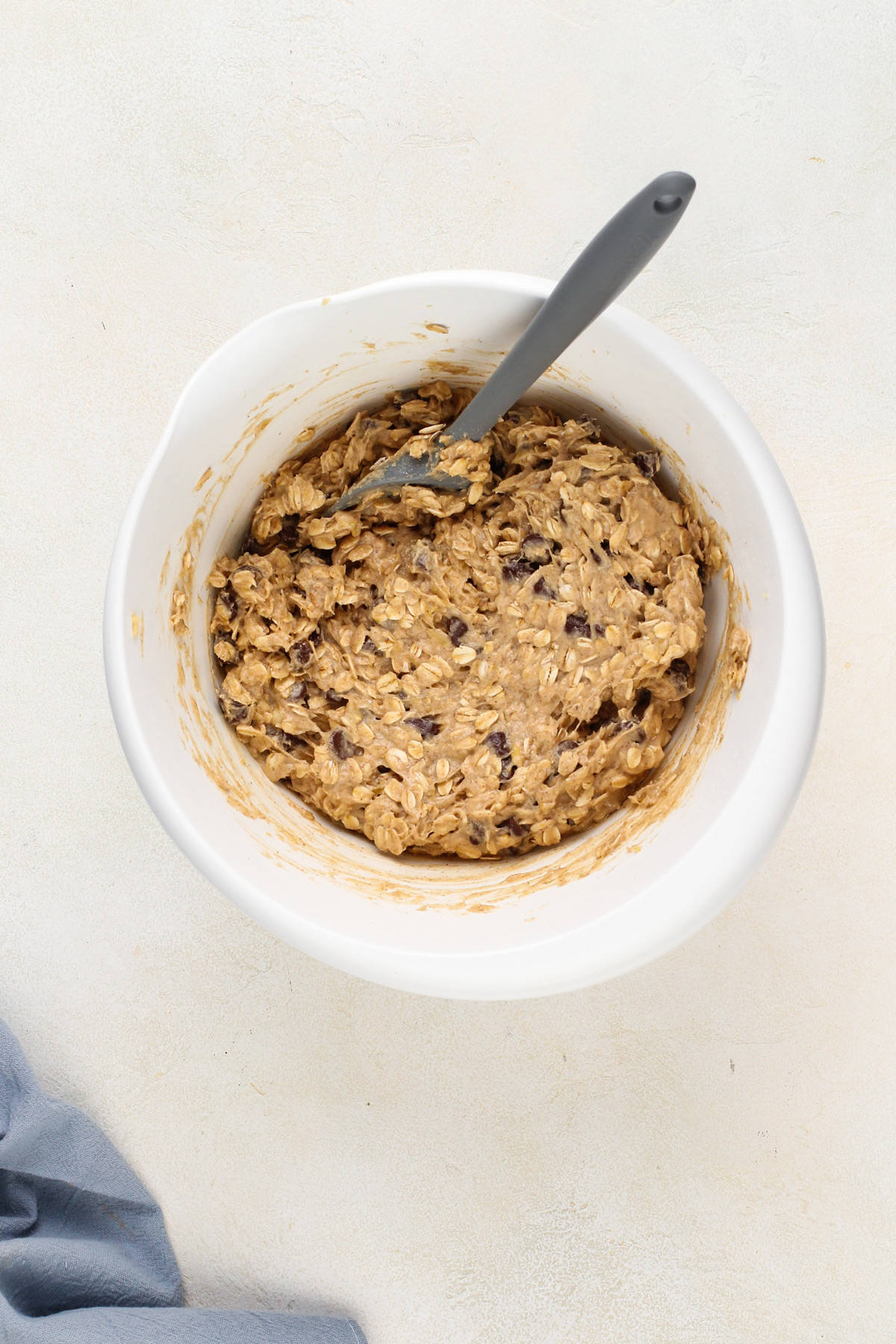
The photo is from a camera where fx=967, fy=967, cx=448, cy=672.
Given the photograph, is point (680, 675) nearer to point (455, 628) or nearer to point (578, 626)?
point (578, 626)

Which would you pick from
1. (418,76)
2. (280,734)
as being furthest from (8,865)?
(418,76)

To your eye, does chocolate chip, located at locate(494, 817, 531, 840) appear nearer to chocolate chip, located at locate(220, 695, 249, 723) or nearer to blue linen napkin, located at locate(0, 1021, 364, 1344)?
chocolate chip, located at locate(220, 695, 249, 723)

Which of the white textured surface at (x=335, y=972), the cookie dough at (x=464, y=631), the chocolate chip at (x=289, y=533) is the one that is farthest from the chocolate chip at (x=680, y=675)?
the chocolate chip at (x=289, y=533)

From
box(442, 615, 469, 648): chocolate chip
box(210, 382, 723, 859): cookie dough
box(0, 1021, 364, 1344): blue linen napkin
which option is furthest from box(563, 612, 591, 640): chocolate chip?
box(0, 1021, 364, 1344): blue linen napkin

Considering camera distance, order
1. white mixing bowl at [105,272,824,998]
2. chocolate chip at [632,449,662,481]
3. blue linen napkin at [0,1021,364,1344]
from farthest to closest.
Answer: blue linen napkin at [0,1021,364,1344] → chocolate chip at [632,449,662,481] → white mixing bowl at [105,272,824,998]

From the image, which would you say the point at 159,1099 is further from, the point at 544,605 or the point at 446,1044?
the point at 544,605

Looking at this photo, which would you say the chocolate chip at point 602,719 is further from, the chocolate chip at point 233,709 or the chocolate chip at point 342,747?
the chocolate chip at point 233,709
